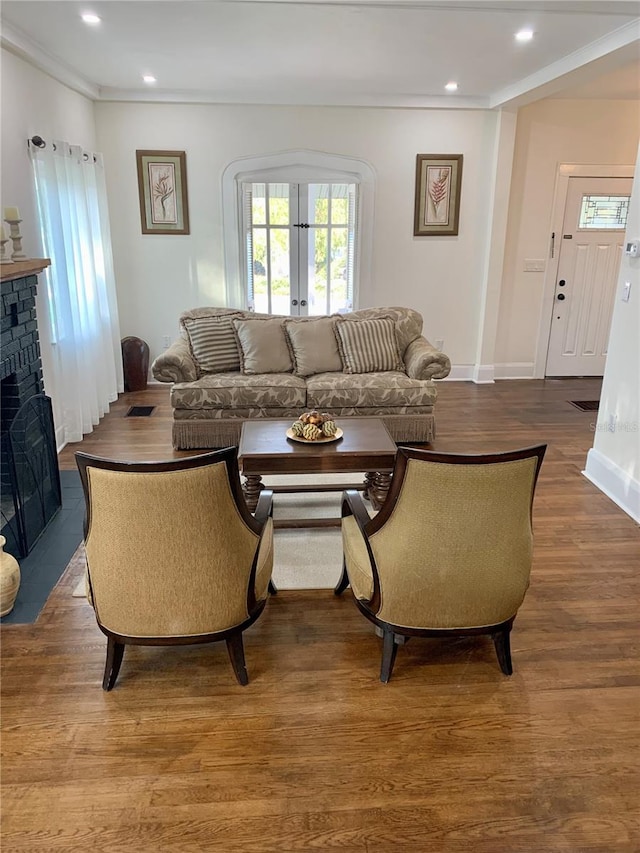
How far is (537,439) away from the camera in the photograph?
16.1 ft

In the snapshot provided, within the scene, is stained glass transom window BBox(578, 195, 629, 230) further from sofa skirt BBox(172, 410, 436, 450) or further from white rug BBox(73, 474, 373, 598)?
white rug BBox(73, 474, 373, 598)

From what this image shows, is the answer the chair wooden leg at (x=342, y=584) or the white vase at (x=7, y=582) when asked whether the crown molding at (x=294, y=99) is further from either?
the chair wooden leg at (x=342, y=584)

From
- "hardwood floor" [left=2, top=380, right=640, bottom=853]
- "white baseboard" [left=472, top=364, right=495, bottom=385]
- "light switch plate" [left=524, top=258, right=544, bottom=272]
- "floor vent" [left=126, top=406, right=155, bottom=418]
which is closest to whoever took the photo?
"hardwood floor" [left=2, top=380, right=640, bottom=853]

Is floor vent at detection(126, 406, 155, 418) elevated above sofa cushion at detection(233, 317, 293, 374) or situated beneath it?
situated beneath

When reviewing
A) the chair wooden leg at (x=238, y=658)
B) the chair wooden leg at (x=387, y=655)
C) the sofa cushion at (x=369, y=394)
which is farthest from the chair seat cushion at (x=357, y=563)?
the sofa cushion at (x=369, y=394)

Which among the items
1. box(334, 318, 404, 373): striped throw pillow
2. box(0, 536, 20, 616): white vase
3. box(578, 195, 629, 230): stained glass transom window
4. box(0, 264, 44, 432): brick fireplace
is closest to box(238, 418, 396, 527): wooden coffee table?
box(0, 536, 20, 616): white vase

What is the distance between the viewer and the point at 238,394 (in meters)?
4.43

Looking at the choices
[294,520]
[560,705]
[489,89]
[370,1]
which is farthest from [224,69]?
[560,705]

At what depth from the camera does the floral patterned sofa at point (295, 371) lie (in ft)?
14.6

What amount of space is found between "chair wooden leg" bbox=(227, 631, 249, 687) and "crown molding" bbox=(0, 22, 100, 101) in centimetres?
368

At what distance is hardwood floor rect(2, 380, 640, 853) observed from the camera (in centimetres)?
175

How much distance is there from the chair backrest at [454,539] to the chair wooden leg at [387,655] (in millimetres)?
102

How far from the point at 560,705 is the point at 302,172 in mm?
5218

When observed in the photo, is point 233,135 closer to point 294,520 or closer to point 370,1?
point 370,1
